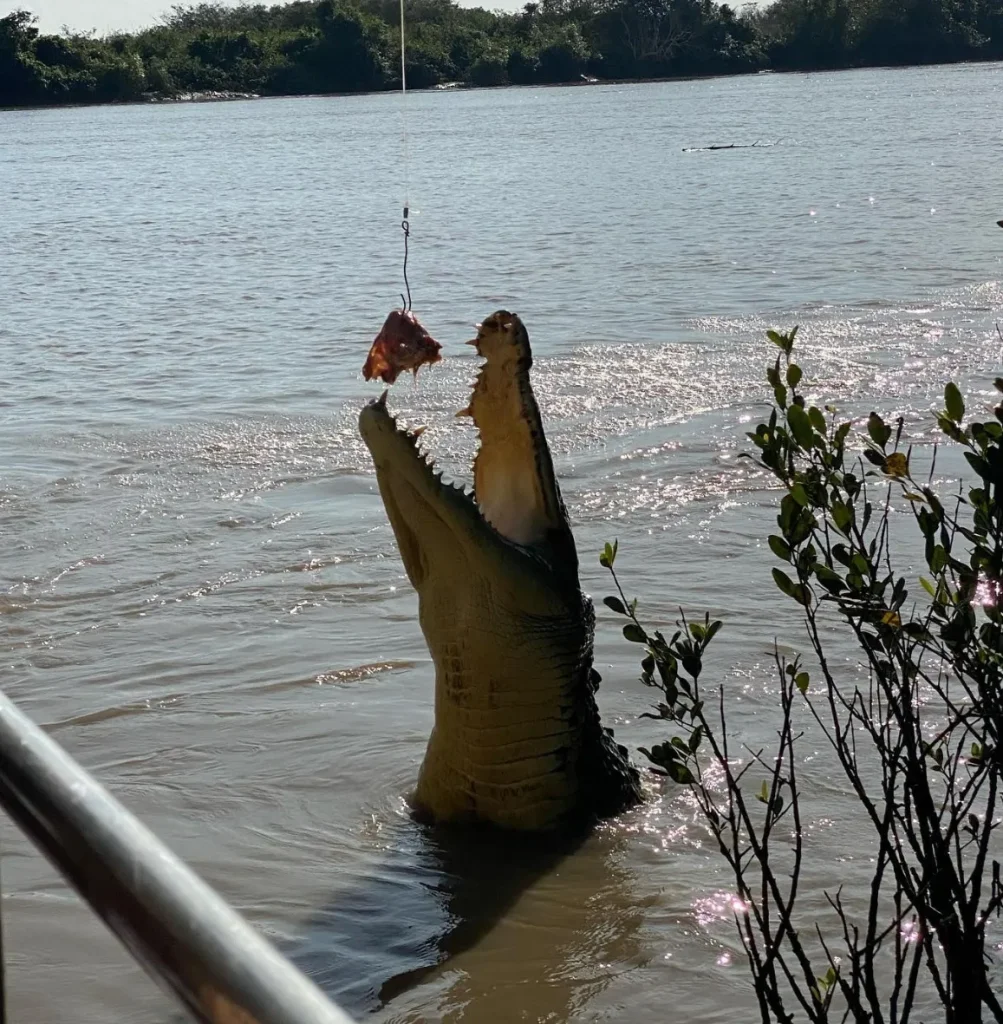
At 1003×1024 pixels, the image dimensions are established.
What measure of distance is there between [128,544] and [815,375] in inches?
188

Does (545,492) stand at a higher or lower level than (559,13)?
lower

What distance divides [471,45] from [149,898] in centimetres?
7859

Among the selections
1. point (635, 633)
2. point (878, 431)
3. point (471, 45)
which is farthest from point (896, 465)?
point (471, 45)

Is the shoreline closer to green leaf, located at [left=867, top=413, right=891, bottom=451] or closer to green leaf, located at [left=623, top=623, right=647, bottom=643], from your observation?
green leaf, located at [left=623, top=623, right=647, bottom=643]

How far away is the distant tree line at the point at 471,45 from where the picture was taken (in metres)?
69.6

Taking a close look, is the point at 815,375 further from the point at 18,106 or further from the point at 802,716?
the point at 18,106

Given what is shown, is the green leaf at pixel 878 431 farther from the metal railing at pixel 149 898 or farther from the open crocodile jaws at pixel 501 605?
the metal railing at pixel 149 898

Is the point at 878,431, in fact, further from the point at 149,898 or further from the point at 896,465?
the point at 149,898

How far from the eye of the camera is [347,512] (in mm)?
7043

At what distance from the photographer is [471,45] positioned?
7562 centimetres

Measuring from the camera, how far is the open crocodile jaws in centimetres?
352

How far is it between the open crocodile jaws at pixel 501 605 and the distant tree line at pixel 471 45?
66.9 m

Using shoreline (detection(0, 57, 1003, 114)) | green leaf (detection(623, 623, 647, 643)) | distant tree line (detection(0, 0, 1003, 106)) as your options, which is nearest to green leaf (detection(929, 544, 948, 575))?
green leaf (detection(623, 623, 647, 643))

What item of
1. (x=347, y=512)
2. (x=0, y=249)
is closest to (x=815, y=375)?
(x=347, y=512)
